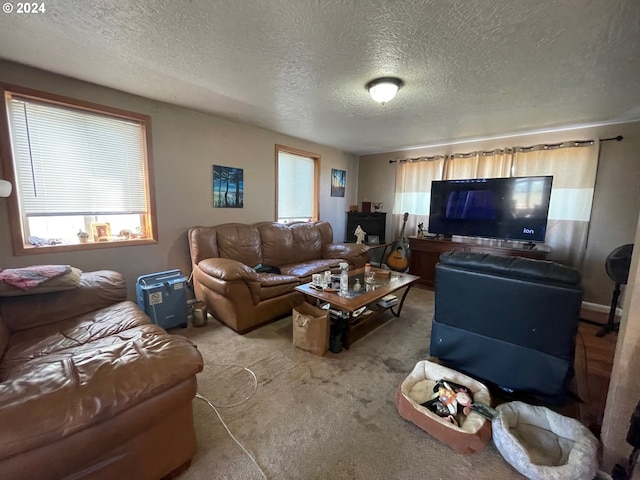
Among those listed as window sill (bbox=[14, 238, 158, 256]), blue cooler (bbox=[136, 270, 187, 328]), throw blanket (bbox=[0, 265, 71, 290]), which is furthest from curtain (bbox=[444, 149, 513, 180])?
throw blanket (bbox=[0, 265, 71, 290])

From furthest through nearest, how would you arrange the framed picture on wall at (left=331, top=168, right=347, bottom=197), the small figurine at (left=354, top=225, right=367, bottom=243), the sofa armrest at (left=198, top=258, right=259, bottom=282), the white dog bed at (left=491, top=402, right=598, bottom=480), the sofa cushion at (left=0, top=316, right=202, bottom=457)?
the framed picture on wall at (left=331, top=168, right=347, bottom=197), the small figurine at (left=354, top=225, right=367, bottom=243), the sofa armrest at (left=198, top=258, right=259, bottom=282), the white dog bed at (left=491, top=402, right=598, bottom=480), the sofa cushion at (left=0, top=316, right=202, bottom=457)

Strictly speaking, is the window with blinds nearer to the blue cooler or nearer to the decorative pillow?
the blue cooler

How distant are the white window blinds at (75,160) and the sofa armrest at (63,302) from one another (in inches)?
36.7

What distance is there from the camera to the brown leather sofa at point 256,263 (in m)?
2.49

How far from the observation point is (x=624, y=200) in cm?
309

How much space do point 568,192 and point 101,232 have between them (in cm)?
551

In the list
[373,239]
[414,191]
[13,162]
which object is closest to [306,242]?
[373,239]

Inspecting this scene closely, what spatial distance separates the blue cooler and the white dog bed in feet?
8.62

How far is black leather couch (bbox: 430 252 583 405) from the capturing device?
149 cm

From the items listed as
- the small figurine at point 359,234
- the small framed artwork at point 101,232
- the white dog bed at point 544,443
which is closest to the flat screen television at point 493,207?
the small figurine at point 359,234

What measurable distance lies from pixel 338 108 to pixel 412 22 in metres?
1.43

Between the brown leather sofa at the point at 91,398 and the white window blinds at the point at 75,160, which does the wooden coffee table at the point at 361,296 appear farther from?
the white window blinds at the point at 75,160

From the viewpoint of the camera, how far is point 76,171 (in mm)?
2402

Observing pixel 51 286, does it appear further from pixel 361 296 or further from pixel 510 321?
pixel 510 321
